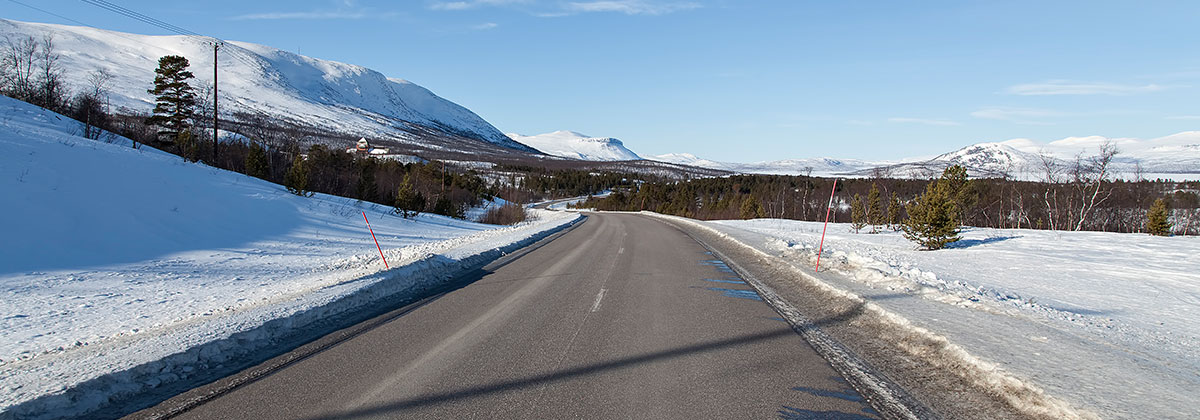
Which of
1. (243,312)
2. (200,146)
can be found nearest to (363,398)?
(243,312)

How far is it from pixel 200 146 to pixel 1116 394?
48.1 m

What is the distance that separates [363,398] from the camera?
446cm

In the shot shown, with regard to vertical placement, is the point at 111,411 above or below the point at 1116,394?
below

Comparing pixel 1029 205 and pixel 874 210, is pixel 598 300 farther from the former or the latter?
pixel 1029 205

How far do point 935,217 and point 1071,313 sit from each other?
14925mm

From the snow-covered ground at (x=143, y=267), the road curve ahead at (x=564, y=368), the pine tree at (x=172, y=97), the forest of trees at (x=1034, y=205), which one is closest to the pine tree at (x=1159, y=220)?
the forest of trees at (x=1034, y=205)

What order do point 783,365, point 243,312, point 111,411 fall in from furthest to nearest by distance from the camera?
point 243,312
point 783,365
point 111,411

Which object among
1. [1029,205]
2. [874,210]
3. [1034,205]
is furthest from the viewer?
[1029,205]

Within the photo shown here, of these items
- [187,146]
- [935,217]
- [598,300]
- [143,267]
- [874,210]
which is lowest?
[143,267]

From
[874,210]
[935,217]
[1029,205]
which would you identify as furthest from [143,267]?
[1029,205]

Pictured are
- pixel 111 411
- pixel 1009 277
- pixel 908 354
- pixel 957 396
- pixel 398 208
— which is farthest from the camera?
pixel 398 208

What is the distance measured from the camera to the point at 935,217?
22094 mm

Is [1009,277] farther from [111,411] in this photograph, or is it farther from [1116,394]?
[111,411]

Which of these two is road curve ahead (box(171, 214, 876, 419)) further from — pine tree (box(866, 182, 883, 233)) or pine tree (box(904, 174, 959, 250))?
pine tree (box(866, 182, 883, 233))
